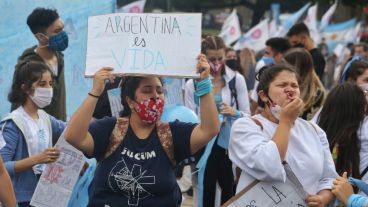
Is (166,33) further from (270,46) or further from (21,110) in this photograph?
(270,46)

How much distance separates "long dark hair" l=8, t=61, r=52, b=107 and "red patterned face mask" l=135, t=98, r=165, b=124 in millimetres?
1367

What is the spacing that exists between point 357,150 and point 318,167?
0.67m

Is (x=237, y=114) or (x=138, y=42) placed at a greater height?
(x=138, y=42)

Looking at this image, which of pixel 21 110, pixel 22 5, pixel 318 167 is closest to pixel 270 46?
pixel 22 5

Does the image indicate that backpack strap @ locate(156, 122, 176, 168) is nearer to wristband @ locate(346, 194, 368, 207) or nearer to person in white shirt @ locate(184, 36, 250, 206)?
wristband @ locate(346, 194, 368, 207)

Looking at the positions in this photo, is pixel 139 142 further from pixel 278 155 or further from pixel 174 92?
pixel 174 92

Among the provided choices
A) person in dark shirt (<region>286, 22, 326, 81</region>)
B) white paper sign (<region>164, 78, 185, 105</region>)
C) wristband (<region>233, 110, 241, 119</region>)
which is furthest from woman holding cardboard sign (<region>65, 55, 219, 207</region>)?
person in dark shirt (<region>286, 22, 326, 81</region>)

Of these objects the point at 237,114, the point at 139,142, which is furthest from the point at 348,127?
the point at 237,114

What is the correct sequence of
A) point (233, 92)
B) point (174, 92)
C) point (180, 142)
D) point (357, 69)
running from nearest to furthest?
point (180, 142) < point (357, 69) < point (233, 92) < point (174, 92)

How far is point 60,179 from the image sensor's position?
18.0ft

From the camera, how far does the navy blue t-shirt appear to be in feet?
14.5

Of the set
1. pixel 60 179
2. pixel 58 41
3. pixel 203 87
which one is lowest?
pixel 60 179

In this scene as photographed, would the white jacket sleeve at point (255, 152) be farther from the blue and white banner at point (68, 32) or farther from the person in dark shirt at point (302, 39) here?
the person in dark shirt at point (302, 39)

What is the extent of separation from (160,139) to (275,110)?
0.68m
